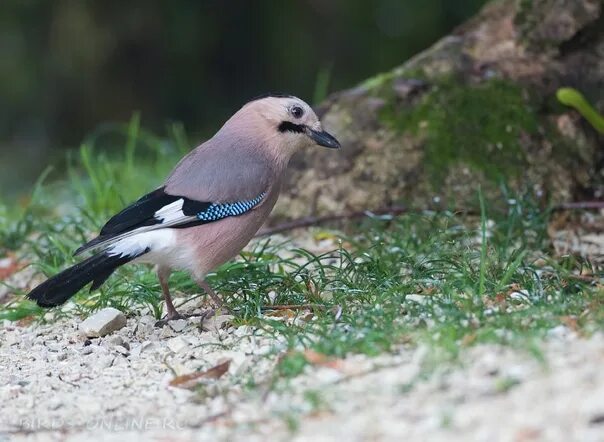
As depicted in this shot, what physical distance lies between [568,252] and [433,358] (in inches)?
91.4

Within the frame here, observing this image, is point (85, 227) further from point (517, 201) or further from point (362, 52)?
point (362, 52)

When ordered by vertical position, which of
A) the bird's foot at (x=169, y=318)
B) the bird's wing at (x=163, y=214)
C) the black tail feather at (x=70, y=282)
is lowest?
the bird's foot at (x=169, y=318)

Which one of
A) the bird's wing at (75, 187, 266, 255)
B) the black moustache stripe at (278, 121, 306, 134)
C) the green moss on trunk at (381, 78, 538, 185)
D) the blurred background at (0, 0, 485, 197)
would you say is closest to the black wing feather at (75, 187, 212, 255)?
the bird's wing at (75, 187, 266, 255)

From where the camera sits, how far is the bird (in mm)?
4492

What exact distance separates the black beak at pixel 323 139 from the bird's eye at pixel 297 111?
0.27 ft

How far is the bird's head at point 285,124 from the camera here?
16.4 ft

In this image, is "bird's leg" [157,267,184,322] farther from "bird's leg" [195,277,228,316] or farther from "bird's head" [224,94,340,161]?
"bird's head" [224,94,340,161]

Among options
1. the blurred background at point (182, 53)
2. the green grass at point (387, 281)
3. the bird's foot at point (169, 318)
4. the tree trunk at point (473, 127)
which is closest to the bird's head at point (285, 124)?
the green grass at point (387, 281)

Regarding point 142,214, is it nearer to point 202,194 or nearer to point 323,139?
point 202,194

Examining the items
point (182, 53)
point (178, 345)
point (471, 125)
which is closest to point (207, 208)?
point (178, 345)

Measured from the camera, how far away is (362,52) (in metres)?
9.65

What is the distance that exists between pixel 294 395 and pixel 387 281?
1319mm


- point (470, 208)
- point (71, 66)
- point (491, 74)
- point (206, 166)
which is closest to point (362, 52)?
point (71, 66)

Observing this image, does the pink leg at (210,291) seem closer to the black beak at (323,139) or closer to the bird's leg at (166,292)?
the bird's leg at (166,292)
